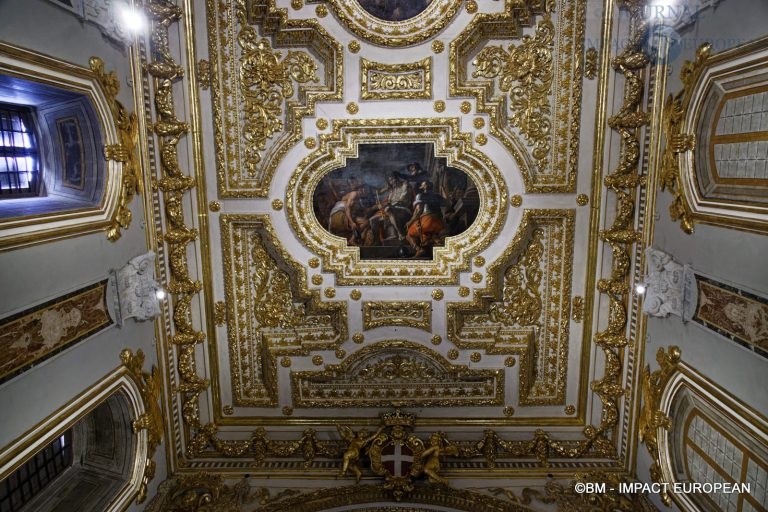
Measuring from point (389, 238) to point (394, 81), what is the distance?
254 cm

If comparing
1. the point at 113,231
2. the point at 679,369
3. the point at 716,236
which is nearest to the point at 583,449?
the point at 679,369

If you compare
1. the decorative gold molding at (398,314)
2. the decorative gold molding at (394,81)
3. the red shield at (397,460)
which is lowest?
the red shield at (397,460)

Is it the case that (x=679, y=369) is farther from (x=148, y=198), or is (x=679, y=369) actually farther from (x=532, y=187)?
(x=148, y=198)

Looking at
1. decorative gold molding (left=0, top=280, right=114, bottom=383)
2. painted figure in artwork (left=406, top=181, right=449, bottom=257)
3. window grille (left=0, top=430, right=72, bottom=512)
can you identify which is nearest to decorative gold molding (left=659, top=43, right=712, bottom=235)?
painted figure in artwork (left=406, top=181, right=449, bottom=257)

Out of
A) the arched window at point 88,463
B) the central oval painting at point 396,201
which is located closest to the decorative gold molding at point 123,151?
the arched window at point 88,463

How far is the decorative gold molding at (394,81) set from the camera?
7594 millimetres

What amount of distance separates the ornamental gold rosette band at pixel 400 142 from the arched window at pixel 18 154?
3.47 m

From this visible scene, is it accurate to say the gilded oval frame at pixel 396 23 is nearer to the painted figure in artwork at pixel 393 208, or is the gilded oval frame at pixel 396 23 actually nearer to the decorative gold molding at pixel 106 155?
the painted figure in artwork at pixel 393 208

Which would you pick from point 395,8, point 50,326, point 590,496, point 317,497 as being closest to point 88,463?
point 50,326

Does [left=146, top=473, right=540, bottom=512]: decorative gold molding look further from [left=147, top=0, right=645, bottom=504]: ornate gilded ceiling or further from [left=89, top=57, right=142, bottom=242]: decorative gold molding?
[left=89, top=57, right=142, bottom=242]: decorative gold molding

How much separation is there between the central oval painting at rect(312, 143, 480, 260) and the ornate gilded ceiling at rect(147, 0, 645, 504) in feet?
0.12

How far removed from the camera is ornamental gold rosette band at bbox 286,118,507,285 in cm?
779

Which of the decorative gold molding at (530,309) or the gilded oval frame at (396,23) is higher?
the gilded oval frame at (396,23)

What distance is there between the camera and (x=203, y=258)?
27.0ft
